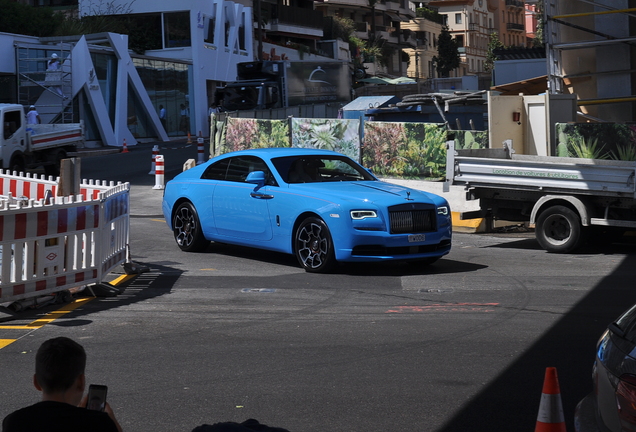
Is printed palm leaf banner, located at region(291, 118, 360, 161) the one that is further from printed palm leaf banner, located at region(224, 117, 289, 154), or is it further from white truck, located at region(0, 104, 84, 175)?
white truck, located at region(0, 104, 84, 175)

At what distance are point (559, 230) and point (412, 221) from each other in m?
3.07

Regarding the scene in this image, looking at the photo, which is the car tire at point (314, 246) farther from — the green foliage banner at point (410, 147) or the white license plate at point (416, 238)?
the green foliage banner at point (410, 147)

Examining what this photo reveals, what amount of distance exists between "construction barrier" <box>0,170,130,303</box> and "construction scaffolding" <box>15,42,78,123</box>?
2905 cm

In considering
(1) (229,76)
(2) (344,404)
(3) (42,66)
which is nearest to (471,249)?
(2) (344,404)

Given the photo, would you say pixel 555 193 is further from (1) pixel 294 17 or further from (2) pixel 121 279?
(1) pixel 294 17

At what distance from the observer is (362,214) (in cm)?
1066

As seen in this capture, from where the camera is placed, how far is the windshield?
1169cm

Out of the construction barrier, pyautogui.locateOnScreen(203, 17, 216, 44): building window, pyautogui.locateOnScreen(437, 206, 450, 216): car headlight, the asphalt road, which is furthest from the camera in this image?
pyautogui.locateOnScreen(203, 17, 216, 44): building window

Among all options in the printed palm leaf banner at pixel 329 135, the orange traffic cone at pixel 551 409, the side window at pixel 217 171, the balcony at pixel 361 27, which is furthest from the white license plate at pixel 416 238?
the balcony at pixel 361 27

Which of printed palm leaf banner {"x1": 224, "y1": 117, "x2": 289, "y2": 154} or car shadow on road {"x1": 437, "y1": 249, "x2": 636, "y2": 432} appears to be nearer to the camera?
car shadow on road {"x1": 437, "y1": 249, "x2": 636, "y2": 432}

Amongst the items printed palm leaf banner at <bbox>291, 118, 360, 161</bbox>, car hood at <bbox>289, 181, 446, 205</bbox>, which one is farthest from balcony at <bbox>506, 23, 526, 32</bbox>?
car hood at <bbox>289, 181, 446, 205</bbox>

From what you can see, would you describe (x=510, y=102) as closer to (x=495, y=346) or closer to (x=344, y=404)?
(x=495, y=346)

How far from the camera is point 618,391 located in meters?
3.28

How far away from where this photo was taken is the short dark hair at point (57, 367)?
128 inches
